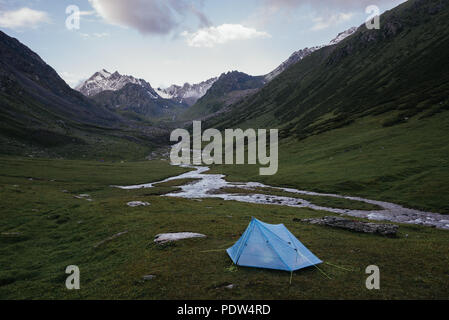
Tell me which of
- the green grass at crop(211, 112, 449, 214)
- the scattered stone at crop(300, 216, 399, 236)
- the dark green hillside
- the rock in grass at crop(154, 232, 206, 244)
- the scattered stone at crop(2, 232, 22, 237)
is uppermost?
the dark green hillside

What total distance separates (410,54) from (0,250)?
214 meters

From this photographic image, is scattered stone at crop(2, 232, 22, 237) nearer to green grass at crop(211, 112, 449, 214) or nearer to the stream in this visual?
the stream

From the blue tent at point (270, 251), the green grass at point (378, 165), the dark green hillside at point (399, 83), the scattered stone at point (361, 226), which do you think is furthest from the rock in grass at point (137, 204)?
the dark green hillside at point (399, 83)

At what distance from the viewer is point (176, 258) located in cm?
1844

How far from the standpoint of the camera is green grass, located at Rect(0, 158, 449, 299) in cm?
1394

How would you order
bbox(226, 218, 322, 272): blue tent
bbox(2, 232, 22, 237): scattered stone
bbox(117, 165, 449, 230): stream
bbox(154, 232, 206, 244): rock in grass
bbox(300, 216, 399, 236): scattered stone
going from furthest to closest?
bbox(117, 165, 449, 230): stream
bbox(2, 232, 22, 237): scattered stone
bbox(300, 216, 399, 236): scattered stone
bbox(154, 232, 206, 244): rock in grass
bbox(226, 218, 322, 272): blue tent

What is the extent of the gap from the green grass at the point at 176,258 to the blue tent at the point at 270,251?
0.54 meters

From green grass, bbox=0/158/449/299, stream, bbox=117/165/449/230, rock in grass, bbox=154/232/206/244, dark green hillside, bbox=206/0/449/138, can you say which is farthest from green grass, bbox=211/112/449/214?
rock in grass, bbox=154/232/206/244

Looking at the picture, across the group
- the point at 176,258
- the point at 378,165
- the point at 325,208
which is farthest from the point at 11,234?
the point at 378,165

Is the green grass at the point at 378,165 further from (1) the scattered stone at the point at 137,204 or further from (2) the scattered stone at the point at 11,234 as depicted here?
(2) the scattered stone at the point at 11,234

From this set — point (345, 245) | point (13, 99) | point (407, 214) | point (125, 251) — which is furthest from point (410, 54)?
point (13, 99)

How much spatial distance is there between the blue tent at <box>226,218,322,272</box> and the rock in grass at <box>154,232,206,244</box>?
5894 mm

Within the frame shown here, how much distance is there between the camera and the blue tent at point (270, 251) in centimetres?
1608

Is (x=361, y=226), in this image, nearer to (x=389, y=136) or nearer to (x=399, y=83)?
(x=389, y=136)
